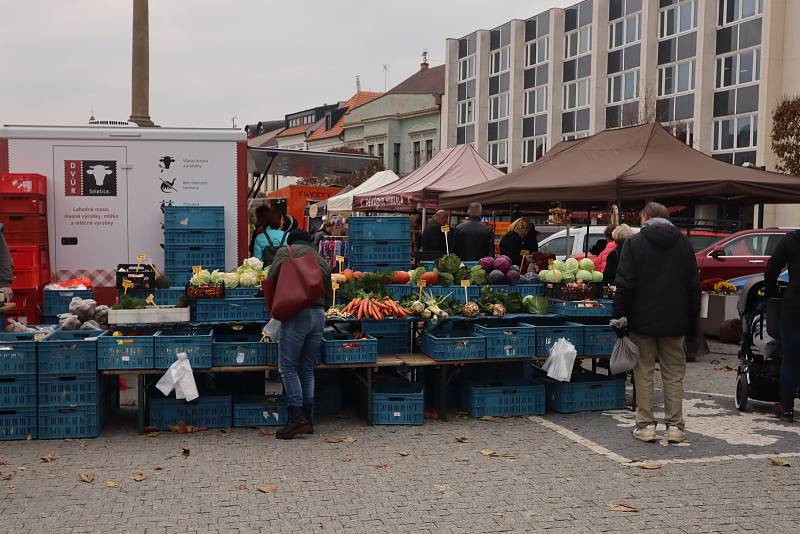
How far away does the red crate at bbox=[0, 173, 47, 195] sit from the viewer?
31.3 feet

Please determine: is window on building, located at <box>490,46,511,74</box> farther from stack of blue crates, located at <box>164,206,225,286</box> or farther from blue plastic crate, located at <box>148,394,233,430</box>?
blue plastic crate, located at <box>148,394,233,430</box>

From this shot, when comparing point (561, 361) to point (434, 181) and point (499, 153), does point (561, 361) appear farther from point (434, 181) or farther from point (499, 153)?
point (499, 153)

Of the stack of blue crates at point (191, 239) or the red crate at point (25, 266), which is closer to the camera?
the red crate at point (25, 266)

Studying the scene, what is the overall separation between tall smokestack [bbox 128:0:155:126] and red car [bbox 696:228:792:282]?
9.90 metres

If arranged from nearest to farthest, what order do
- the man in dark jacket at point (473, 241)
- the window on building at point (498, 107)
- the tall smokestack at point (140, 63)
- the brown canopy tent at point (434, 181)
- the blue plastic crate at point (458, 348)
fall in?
the blue plastic crate at point (458, 348), the man in dark jacket at point (473, 241), the tall smokestack at point (140, 63), the brown canopy tent at point (434, 181), the window on building at point (498, 107)

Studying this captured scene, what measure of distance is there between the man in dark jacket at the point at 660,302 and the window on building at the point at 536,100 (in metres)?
41.5

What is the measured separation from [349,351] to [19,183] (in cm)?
468

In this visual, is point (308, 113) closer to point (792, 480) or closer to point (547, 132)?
point (547, 132)

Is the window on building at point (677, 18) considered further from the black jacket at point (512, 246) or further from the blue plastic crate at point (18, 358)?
the blue plastic crate at point (18, 358)

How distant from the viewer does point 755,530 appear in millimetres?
5141

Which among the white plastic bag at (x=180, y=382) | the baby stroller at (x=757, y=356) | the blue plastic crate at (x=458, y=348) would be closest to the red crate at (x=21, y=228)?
the white plastic bag at (x=180, y=382)

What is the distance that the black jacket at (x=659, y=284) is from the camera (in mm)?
7023

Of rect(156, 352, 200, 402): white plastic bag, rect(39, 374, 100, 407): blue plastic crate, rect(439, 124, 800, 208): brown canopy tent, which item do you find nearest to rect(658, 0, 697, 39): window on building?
rect(439, 124, 800, 208): brown canopy tent

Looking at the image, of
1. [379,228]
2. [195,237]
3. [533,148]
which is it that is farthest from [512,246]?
[533,148]
